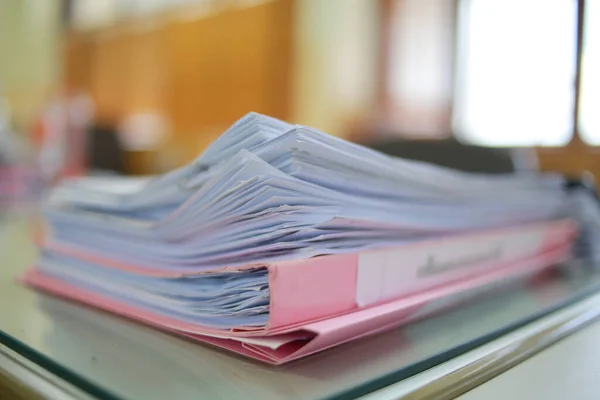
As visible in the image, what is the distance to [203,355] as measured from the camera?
0.25m

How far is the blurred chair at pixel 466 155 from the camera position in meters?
0.67

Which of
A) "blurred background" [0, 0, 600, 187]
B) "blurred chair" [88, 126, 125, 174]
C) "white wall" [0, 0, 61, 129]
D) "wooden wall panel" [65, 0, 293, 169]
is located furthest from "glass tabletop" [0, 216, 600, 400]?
"white wall" [0, 0, 61, 129]

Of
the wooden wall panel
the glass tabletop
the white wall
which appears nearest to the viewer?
the glass tabletop

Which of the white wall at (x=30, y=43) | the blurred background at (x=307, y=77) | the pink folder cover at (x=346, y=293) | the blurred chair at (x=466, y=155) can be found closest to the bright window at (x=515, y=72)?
the blurred background at (x=307, y=77)

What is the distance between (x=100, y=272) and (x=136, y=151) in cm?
187

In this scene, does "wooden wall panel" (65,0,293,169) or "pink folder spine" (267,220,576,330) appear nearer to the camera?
"pink folder spine" (267,220,576,330)

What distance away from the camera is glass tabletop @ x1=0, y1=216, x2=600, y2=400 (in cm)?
21

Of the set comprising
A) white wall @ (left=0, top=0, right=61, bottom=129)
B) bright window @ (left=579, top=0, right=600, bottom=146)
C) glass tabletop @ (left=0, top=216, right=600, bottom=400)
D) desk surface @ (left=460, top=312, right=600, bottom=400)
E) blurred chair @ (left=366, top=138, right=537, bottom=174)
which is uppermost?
white wall @ (left=0, top=0, right=61, bottom=129)

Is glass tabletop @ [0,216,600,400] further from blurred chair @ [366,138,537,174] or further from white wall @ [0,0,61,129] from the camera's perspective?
white wall @ [0,0,61,129]

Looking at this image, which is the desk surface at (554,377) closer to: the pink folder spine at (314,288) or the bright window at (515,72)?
the pink folder spine at (314,288)

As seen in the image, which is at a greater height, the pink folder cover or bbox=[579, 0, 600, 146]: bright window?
bbox=[579, 0, 600, 146]: bright window

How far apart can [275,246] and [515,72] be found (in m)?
0.99

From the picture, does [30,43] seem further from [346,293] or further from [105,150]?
[346,293]

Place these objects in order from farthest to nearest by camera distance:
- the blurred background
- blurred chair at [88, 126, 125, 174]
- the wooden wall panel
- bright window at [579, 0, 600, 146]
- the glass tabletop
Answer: the wooden wall panel
blurred chair at [88, 126, 125, 174]
the blurred background
bright window at [579, 0, 600, 146]
the glass tabletop
